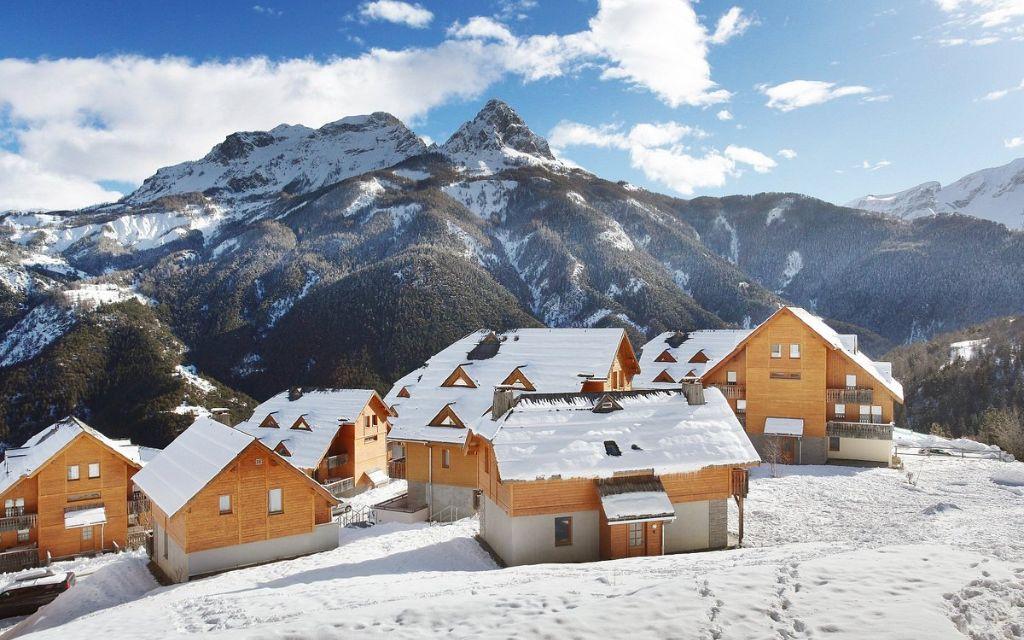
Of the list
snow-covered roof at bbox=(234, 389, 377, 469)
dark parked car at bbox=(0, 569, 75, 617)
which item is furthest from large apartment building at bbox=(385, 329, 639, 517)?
dark parked car at bbox=(0, 569, 75, 617)

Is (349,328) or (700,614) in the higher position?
(349,328)

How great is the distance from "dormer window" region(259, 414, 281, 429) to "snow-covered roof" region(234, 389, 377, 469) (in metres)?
0.19

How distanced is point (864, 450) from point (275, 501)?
35124mm

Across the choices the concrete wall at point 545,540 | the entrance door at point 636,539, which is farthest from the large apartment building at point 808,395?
the concrete wall at point 545,540

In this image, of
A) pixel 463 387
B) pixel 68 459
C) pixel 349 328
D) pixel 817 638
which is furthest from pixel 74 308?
pixel 817 638

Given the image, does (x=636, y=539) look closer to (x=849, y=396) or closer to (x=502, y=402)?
(x=502, y=402)

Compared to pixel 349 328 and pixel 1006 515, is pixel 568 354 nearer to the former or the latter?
pixel 1006 515

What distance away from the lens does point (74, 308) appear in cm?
17500

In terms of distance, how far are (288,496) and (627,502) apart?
52.0 ft

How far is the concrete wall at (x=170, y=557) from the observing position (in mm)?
27219

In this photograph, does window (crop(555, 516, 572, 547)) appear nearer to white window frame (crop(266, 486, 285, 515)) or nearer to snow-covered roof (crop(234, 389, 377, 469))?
white window frame (crop(266, 486, 285, 515))

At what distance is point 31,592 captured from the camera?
29.7 meters

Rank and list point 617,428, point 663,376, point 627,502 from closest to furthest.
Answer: point 627,502 < point 617,428 < point 663,376

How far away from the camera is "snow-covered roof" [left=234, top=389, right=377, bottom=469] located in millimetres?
48281
